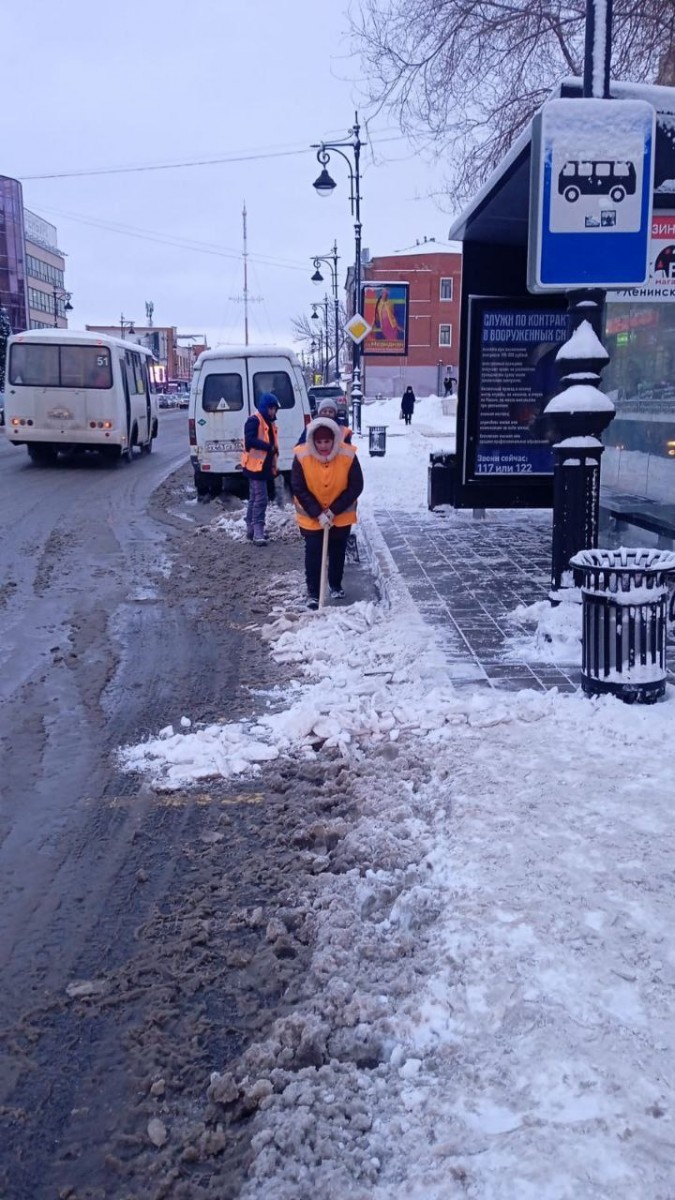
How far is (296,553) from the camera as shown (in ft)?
39.7

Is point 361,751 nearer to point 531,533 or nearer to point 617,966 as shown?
point 617,966

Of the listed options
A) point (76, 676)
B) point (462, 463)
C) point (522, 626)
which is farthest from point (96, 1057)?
point (462, 463)

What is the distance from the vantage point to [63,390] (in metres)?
22.7

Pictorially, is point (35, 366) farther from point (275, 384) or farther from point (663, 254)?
point (663, 254)

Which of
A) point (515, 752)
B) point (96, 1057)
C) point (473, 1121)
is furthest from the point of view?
point (515, 752)

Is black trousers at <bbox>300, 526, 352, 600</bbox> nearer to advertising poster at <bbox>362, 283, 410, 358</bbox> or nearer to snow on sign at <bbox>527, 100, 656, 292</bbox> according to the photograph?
snow on sign at <bbox>527, 100, 656, 292</bbox>

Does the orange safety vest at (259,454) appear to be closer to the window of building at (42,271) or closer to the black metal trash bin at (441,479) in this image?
the black metal trash bin at (441,479)

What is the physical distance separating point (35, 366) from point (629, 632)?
19.4m

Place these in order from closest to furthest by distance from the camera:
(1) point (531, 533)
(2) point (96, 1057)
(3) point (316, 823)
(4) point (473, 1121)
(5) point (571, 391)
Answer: (4) point (473, 1121), (2) point (96, 1057), (3) point (316, 823), (5) point (571, 391), (1) point (531, 533)

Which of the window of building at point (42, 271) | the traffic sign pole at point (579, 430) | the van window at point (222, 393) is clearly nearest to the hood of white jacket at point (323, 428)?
the traffic sign pole at point (579, 430)

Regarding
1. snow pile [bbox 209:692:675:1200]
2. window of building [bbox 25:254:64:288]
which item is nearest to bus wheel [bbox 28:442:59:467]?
snow pile [bbox 209:692:675:1200]

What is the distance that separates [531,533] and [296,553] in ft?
9.58

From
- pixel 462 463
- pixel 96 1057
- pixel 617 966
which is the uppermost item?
pixel 462 463

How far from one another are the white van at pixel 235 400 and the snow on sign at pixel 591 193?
9.72 m
